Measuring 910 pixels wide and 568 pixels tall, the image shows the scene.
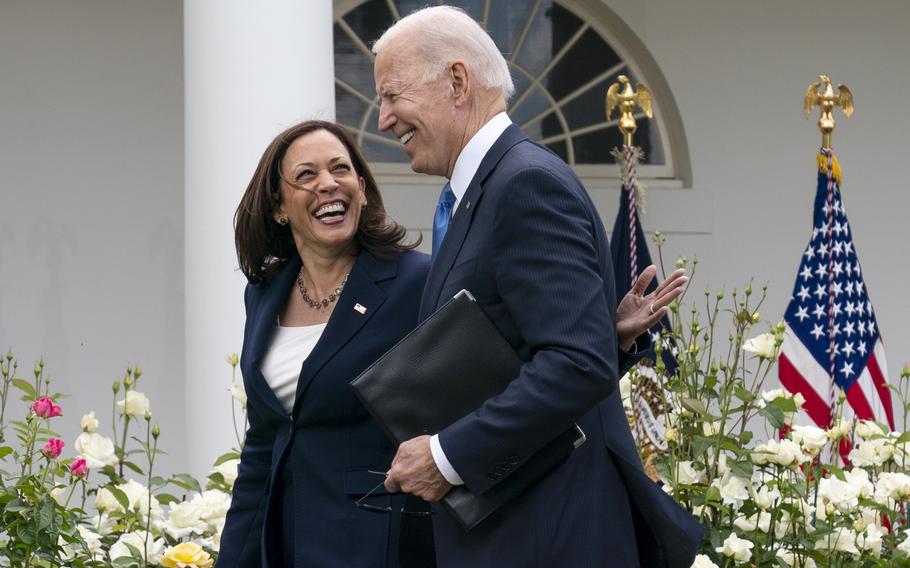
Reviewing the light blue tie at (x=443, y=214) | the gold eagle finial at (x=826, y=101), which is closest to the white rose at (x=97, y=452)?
the light blue tie at (x=443, y=214)

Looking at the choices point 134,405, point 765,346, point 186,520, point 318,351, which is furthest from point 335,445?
point 765,346

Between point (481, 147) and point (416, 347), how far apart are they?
0.38 meters

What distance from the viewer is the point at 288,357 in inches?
119

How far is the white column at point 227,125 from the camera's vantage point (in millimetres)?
5141

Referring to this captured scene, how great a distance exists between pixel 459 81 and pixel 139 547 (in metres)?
1.57

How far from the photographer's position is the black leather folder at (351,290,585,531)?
2236 millimetres

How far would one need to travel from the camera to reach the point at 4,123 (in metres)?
7.96

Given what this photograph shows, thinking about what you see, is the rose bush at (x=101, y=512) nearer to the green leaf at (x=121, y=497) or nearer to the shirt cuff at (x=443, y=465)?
the green leaf at (x=121, y=497)

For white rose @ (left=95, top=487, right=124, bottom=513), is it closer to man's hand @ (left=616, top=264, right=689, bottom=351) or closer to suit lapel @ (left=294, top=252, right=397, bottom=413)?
suit lapel @ (left=294, top=252, right=397, bottom=413)

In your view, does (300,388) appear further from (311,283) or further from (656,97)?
(656,97)

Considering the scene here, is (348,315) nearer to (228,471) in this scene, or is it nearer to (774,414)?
(228,471)

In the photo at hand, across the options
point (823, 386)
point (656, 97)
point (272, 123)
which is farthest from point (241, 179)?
point (656, 97)

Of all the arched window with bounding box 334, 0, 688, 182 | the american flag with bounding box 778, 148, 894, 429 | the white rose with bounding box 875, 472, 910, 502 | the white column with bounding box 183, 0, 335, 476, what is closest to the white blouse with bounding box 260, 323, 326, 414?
the white rose with bounding box 875, 472, 910, 502

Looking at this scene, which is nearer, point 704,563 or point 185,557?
point 704,563
